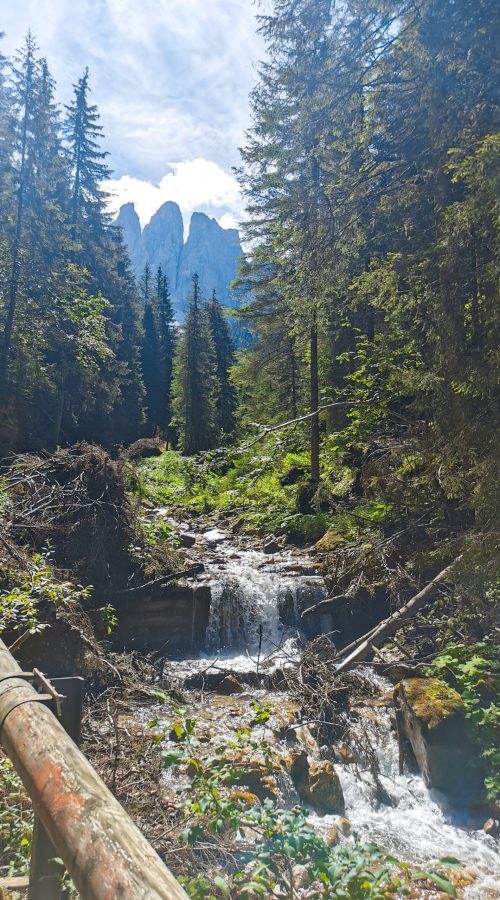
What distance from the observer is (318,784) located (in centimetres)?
546

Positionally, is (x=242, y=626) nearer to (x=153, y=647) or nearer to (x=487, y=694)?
(x=153, y=647)

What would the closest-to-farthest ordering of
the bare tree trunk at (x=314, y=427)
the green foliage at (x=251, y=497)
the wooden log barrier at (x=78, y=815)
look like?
1. the wooden log barrier at (x=78, y=815)
2. the green foliage at (x=251, y=497)
3. the bare tree trunk at (x=314, y=427)

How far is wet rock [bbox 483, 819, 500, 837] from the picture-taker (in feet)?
16.4

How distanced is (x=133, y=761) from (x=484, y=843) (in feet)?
11.9

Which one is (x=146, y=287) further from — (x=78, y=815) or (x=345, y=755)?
(x=78, y=815)

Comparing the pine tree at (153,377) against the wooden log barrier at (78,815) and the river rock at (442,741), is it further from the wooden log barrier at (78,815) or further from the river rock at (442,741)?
the wooden log barrier at (78,815)

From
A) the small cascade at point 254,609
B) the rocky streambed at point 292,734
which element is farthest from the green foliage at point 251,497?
the rocky streambed at point 292,734

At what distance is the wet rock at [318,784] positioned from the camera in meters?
5.42

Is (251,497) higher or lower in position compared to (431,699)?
higher

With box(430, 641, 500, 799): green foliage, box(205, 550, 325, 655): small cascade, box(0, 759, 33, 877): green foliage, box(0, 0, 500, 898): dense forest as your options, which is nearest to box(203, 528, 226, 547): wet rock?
box(0, 0, 500, 898): dense forest

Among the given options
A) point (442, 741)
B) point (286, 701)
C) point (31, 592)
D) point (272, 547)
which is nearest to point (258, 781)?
point (286, 701)

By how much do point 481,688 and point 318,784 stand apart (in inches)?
91.5

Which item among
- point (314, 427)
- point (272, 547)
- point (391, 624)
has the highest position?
point (314, 427)

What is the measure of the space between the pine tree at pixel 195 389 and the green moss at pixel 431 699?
2975 centimetres
